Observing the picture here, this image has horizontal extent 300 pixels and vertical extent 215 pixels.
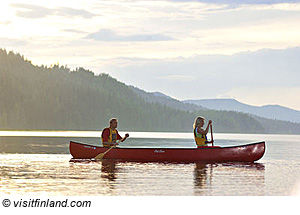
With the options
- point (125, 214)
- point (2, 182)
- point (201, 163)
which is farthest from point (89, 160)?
point (125, 214)

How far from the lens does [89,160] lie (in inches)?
1437

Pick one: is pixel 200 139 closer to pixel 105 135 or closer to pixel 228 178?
pixel 105 135

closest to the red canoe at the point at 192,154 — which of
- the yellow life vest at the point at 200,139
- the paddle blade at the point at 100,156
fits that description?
the paddle blade at the point at 100,156

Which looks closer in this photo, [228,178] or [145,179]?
[145,179]

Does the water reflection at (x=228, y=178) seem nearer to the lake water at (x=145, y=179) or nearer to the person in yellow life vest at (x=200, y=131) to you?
the lake water at (x=145, y=179)

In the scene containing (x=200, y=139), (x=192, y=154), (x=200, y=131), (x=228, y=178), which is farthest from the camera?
(x=192, y=154)

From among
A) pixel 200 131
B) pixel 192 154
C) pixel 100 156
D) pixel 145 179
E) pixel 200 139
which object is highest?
pixel 200 131

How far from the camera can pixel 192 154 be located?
33.5 metres

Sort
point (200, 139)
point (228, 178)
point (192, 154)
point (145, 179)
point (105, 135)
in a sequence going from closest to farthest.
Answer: point (145, 179), point (228, 178), point (200, 139), point (192, 154), point (105, 135)

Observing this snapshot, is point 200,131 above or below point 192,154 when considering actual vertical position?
above

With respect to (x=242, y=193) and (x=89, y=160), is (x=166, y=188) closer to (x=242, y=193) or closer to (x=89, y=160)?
(x=242, y=193)

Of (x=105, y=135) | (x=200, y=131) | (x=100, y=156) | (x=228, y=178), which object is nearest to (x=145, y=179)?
(x=228, y=178)

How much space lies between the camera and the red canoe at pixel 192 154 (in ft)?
110

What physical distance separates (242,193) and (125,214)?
19.3 ft
